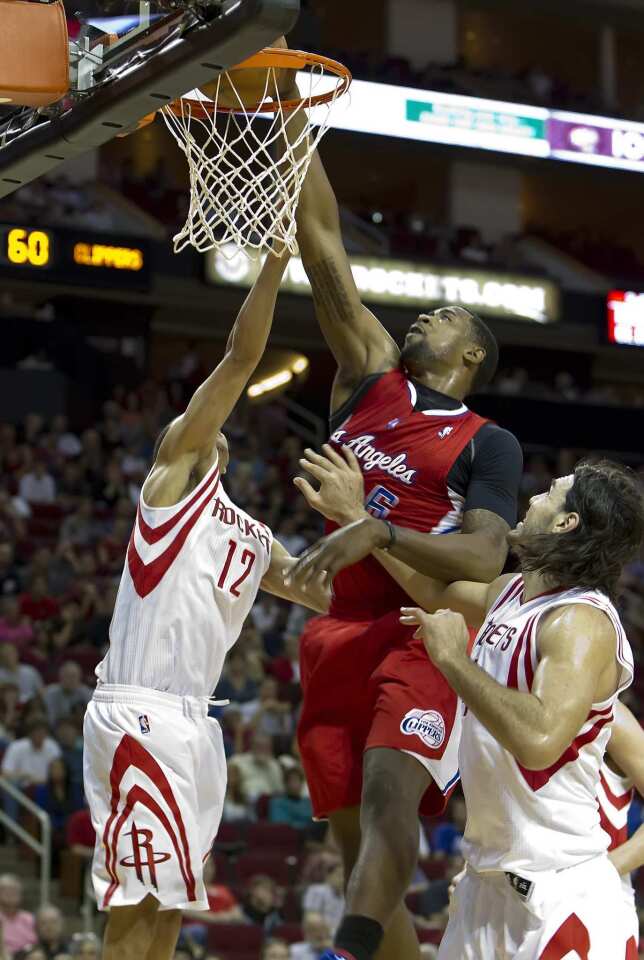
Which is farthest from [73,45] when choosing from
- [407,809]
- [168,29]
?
[407,809]

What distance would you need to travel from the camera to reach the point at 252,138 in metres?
5.07

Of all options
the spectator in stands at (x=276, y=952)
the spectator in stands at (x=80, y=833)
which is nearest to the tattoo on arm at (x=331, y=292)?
the spectator in stands at (x=276, y=952)

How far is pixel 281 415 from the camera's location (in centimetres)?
1977

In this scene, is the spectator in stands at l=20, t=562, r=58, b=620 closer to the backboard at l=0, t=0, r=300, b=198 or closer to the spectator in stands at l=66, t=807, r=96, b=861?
the spectator in stands at l=66, t=807, r=96, b=861

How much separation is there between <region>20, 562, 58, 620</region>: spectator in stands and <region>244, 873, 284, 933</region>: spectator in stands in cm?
370

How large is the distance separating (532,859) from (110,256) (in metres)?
11.9

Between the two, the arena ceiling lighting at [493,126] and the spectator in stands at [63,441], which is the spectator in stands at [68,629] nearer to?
the spectator in stands at [63,441]

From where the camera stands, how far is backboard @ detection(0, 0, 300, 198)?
411cm

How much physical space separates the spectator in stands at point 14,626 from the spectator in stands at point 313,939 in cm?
385

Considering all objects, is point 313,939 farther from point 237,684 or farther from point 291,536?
point 291,536

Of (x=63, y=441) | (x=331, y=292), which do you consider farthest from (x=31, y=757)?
(x=331, y=292)

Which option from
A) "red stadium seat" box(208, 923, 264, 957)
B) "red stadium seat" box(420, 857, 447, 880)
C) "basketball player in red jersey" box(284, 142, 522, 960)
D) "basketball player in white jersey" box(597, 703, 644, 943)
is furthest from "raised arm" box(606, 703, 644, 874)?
"red stadium seat" box(420, 857, 447, 880)

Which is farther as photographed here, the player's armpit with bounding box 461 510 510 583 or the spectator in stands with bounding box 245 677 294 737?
the spectator in stands with bounding box 245 677 294 737

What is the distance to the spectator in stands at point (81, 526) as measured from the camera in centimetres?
1475
